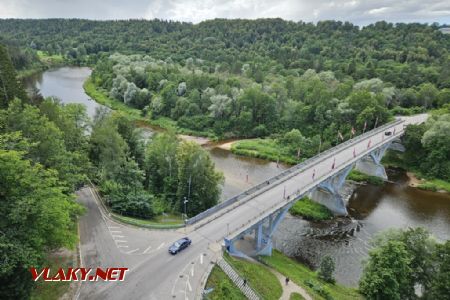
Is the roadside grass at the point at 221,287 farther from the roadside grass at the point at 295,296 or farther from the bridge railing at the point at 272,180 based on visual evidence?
the bridge railing at the point at 272,180

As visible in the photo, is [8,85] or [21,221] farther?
[8,85]

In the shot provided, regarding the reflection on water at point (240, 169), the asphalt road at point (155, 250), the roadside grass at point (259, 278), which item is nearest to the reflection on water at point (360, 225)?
the asphalt road at point (155, 250)

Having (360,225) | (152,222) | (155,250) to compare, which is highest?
(155,250)

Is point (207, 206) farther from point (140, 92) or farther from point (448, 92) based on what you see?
point (448, 92)

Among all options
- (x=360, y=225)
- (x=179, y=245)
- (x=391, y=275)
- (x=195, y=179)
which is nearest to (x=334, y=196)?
(x=360, y=225)

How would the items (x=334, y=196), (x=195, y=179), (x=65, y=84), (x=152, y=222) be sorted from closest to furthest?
(x=152, y=222) → (x=195, y=179) → (x=334, y=196) → (x=65, y=84)

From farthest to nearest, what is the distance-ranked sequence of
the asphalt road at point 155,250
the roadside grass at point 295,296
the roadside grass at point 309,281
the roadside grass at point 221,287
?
the roadside grass at point 309,281, the roadside grass at point 295,296, the roadside grass at point 221,287, the asphalt road at point 155,250

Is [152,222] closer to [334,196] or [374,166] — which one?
[334,196]
